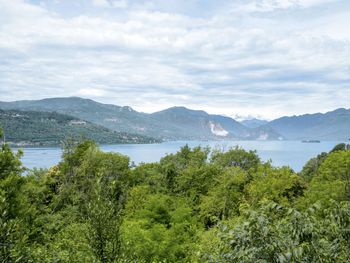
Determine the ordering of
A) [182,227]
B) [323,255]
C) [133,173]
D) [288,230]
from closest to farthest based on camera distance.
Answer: [323,255], [288,230], [182,227], [133,173]

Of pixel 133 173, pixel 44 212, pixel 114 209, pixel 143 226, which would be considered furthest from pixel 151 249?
pixel 133 173

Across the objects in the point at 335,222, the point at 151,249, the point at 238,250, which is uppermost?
the point at 335,222

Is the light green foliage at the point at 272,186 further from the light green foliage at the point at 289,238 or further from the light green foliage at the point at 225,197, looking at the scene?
the light green foliage at the point at 289,238

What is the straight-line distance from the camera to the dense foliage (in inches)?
239

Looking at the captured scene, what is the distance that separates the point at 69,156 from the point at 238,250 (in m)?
46.9

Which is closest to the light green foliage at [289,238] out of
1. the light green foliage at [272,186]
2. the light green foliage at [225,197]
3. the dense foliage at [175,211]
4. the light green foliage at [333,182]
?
the dense foliage at [175,211]

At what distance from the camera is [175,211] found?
3994 centimetres

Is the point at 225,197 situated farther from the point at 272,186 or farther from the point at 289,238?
the point at 289,238

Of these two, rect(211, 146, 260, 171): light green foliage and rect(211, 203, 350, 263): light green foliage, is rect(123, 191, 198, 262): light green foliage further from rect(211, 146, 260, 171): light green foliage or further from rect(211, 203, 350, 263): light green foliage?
rect(211, 203, 350, 263): light green foliage

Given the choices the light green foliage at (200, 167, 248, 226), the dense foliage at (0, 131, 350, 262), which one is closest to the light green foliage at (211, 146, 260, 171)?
the dense foliage at (0, 131, 350, 262)

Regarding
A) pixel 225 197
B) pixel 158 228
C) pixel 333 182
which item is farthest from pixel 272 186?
pixel 158 228

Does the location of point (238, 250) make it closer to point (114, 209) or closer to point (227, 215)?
point (114, 209)

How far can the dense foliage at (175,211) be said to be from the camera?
607 cm

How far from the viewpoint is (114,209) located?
46.9ft
